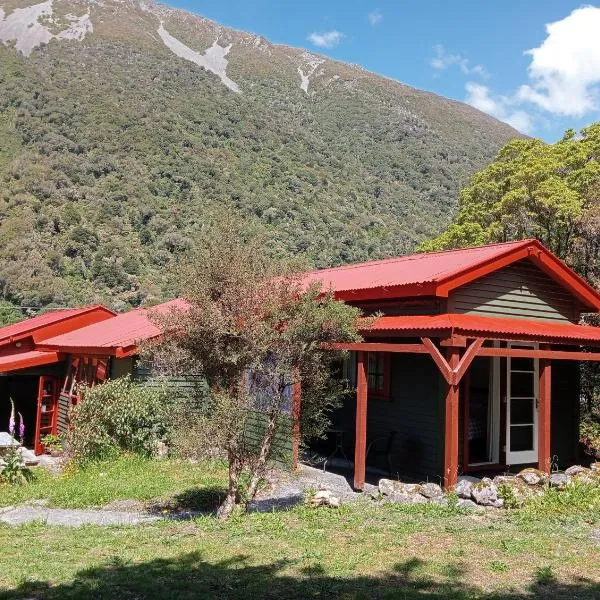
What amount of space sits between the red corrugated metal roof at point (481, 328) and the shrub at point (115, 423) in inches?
204

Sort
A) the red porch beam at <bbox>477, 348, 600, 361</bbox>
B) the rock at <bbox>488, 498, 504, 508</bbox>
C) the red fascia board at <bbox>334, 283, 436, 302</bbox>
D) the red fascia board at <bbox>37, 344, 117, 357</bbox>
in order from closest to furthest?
the rock at <bbox>488, 498, 504, 508</bbox>
the red porch beam at <bbox>477, 348, 600, 361</bbox>
the red fascia board at <bbox>334, 283, 436, 302</bbox>
the red fascia board at <bbox>37, 344, 117, 357</bbox>

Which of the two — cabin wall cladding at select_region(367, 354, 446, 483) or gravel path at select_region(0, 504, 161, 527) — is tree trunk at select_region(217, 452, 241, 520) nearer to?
gravel path at select_region(0, 504, 161, 527)

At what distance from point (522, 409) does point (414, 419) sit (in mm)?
2172

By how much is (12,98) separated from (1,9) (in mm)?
43245

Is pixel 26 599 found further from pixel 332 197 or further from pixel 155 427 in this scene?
pixel 332 197

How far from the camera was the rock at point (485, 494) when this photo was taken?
356 inches

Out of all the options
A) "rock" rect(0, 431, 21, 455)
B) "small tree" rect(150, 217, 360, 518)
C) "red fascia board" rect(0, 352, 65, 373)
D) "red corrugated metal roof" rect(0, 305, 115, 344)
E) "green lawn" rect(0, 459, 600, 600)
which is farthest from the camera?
"red corrugated metal roof" rect(0, 305, 115, 344)

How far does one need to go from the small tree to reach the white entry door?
15.7ft

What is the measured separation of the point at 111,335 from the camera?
1631 cm

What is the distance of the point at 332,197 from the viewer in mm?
57562

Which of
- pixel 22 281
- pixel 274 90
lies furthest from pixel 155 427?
pixel 274 90

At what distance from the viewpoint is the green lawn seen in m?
5.46

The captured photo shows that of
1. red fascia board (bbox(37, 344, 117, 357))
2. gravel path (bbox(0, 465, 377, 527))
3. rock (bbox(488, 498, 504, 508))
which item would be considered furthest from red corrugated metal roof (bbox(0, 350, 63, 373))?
rock (bbox(488, 498, 504, 508))

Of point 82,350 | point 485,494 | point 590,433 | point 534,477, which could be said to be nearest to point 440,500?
point 485,494
